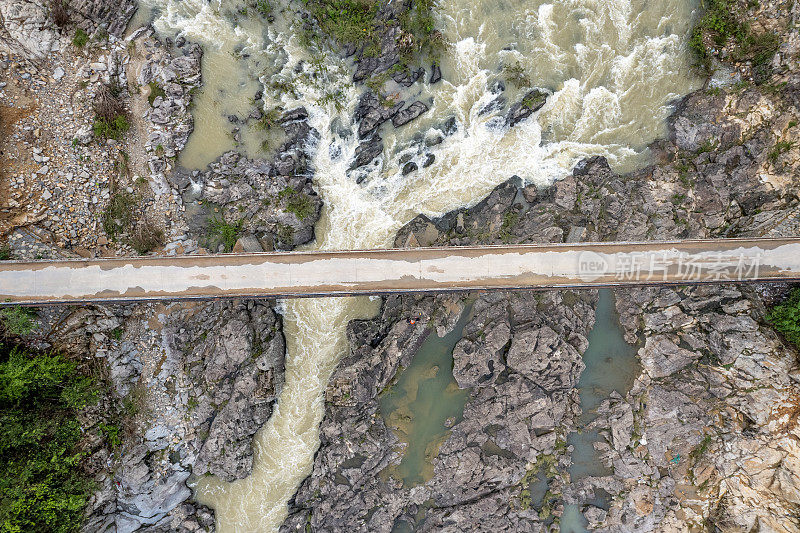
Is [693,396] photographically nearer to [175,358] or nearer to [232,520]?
[232,520]

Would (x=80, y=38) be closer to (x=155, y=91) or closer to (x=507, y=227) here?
(x=155, y=91)

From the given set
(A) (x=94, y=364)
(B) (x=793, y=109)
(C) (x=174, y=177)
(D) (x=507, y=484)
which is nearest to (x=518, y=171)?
(B) (x=793, y=109)

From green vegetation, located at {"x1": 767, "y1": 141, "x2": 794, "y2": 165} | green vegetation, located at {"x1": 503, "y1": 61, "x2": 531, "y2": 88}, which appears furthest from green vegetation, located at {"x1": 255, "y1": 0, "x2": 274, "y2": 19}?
green vegetation, located at {"x1": 767, "y1": 141, "x2": 794, "y2": 165}

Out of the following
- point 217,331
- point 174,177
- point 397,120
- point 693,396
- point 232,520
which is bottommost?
point 232,520

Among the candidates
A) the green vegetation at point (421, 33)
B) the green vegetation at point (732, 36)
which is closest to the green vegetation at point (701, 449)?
the green vegetation at point (732, 36)

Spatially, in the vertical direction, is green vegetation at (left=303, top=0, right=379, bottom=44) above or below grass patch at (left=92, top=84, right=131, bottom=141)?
above

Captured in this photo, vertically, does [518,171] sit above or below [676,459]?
above

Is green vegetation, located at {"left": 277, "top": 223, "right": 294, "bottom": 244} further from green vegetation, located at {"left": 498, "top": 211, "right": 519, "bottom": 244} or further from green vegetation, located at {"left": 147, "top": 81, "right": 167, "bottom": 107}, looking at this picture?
green vegetation, located at {"left": 498, "top": 211, "right": 519, "bottom": 244}

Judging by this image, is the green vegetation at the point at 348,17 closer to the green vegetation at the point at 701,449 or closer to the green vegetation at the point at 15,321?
the green vegetation at the point at 15,321
